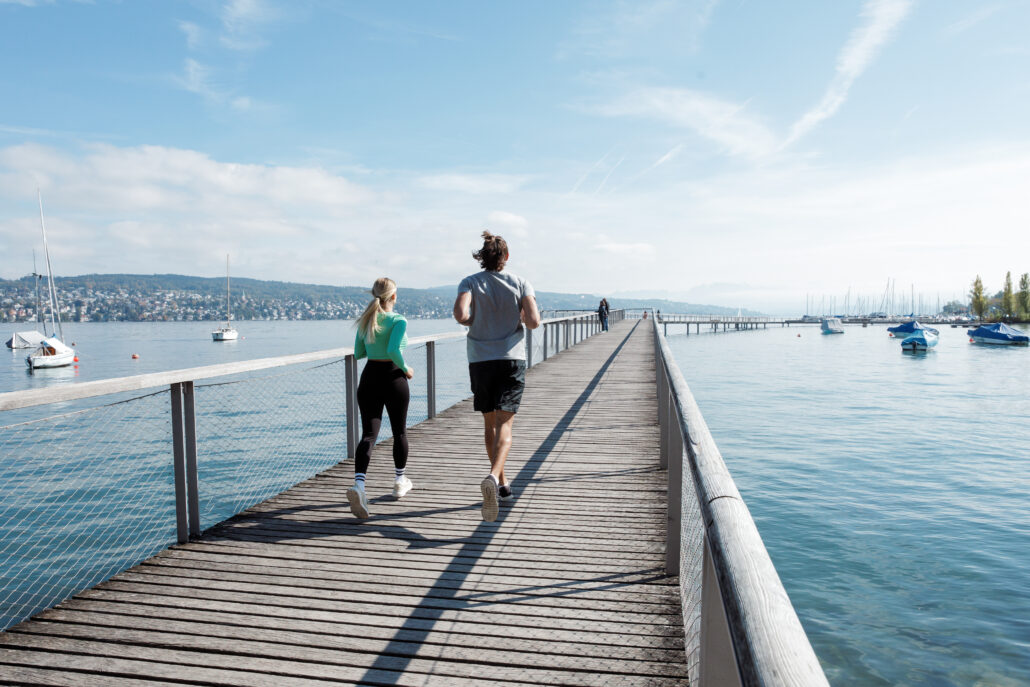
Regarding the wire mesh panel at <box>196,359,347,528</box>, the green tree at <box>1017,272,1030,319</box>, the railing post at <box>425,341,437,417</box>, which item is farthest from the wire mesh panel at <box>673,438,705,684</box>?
the green tree at <box>1017,272,1030,319</box>

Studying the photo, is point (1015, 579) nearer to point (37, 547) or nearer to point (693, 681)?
point (693, 681)

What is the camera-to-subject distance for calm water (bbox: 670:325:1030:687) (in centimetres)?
686

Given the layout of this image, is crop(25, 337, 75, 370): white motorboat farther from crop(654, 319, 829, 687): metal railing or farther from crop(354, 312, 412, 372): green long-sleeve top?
crop(654, 319, 829, 687): metal railing

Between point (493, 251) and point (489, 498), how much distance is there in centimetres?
153

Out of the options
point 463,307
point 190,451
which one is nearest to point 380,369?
point 463,307

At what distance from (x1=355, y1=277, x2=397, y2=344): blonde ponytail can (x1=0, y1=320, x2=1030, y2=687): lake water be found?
6.59ft

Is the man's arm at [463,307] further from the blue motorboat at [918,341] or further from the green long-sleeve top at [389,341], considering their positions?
the blue motorboat at [918,341]

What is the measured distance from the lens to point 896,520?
450 inches

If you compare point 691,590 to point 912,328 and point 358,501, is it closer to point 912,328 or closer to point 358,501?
point 358,501

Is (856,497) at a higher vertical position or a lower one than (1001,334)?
lower

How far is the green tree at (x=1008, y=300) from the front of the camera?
10131 centimetres

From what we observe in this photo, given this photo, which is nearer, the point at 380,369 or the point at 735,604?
the point at 735,604

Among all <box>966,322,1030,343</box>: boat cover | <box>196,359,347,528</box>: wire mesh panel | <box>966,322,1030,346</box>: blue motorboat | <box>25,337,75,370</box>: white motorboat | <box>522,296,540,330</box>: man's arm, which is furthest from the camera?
<box>966,322,1030,346</box>: blue motorboat

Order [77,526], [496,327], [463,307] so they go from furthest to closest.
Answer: [77,526] < [496,327] < [463,307]
